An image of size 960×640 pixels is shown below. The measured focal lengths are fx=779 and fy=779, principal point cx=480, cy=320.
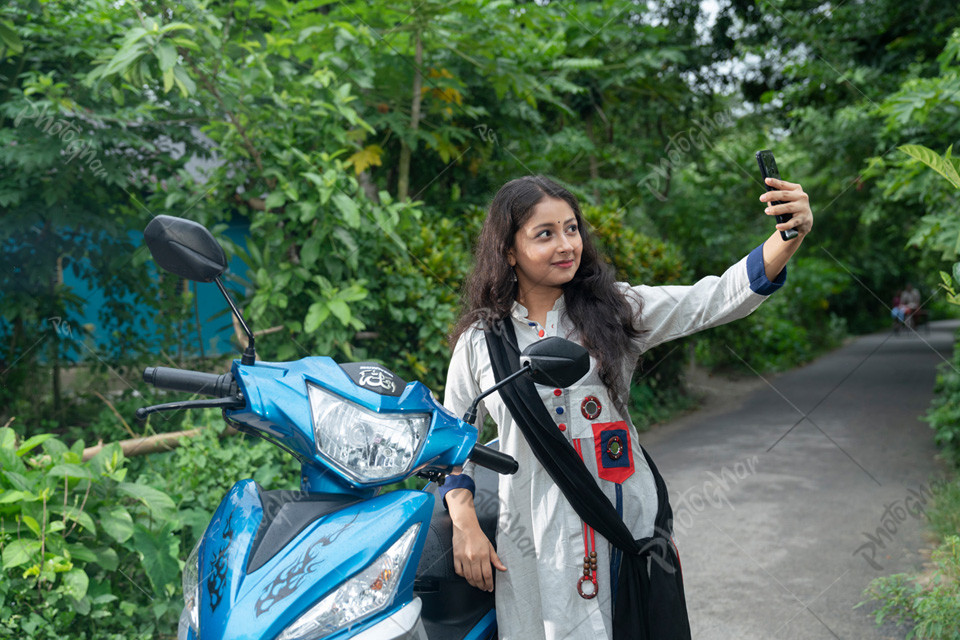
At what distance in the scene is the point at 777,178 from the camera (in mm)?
1703

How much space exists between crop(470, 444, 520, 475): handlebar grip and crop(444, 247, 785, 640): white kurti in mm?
303

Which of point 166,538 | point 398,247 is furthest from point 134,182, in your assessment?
point 166,538

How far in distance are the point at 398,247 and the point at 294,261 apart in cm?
66

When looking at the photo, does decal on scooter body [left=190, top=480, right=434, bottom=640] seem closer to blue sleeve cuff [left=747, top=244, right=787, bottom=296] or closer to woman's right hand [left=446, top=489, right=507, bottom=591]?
woman's right hand [left=446, top=489, right=507, bottom=591]

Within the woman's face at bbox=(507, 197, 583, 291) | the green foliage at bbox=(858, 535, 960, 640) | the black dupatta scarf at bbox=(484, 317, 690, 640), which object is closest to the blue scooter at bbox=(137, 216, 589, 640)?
the black dupatta scarf at bbox=(484, 317, 690, 640)

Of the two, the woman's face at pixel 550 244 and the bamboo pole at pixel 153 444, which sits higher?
the woman's face at pixel 550 244

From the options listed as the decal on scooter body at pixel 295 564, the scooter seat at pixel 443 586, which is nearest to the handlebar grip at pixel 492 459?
the decal on scooter body at pixel 295 564

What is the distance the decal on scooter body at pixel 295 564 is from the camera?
1369 millimetres

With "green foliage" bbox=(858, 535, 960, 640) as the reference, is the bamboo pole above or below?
above

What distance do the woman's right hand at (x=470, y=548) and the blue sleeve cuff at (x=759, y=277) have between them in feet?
2.78

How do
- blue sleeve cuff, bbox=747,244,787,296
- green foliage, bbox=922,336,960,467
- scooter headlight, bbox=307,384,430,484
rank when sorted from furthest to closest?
green foliage, bbox=922,336,960,467, blue sleeve cuff, bbox=747,244,787,296, scooter headlight, bbox=307,384,430,484

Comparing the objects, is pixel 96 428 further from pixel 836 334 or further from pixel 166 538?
pixel 836 334

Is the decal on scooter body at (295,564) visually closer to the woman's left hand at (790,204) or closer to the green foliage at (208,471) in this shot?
the woman's left hand at (790,204)

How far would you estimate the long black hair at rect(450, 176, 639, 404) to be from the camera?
1.95m
